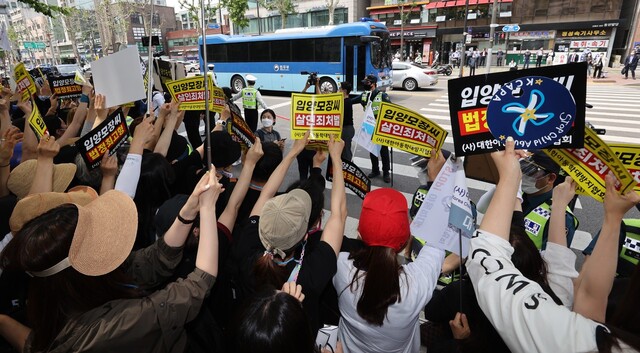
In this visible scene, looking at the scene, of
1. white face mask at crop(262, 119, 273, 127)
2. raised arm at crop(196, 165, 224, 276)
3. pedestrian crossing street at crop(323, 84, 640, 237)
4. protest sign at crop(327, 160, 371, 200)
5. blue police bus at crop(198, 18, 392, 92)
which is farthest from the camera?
blue police bus at crop(198, 18, 392, 92)

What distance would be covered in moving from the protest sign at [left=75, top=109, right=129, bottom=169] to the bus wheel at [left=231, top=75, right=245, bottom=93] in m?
16.5

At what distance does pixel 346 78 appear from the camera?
602 inches

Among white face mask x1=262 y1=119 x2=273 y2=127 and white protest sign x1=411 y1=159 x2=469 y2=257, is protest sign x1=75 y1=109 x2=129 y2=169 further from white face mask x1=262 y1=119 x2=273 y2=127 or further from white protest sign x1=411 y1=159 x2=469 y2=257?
white face mask x1=262 y1=119 x2=273 y2=127

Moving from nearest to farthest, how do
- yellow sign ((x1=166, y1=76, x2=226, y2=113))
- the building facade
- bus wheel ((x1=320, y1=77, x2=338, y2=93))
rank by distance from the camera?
yellow sign ((x1=166, y1=76, x2=226, y2=113)), bus wheel ((x1=320, y1=77, x2=338, y2=93)), the building facade

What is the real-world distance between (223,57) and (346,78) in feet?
24.7

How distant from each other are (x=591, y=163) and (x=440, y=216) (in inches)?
31.4

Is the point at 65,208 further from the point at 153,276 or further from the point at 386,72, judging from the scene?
the point at 386,72

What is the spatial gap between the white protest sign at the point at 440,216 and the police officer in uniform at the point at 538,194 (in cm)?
100

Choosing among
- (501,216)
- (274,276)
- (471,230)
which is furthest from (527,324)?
(274,276)

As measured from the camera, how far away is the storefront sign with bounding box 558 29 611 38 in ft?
97.7

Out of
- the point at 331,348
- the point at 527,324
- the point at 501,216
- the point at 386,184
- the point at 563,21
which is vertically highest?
the point at 563,21

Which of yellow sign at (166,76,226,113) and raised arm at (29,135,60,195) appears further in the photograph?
yellow sign at (166,76,226,113)

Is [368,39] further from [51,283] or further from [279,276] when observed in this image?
[51,283]

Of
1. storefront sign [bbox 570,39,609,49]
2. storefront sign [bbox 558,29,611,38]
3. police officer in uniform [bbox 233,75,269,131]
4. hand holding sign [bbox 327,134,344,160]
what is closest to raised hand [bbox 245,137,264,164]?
hand holding sign [bbox 327,134,344,160]
